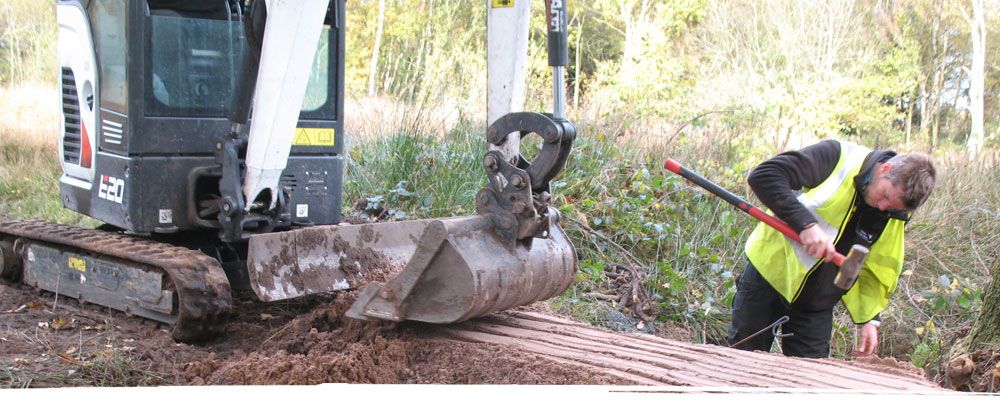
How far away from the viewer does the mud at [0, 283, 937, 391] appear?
3.54 m

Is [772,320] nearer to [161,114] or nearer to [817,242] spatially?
[817,242]

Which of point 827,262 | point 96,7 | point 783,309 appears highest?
point 96,7

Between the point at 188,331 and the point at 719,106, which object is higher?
the point at 719,106

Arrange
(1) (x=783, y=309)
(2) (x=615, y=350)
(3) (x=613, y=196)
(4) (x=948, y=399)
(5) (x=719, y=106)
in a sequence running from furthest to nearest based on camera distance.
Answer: (5) (x=719, y=106), (3) (x=613, y=196), (1) (x=783, y=309), (2) (x=615, y=350), (4) (x=948, y=399)

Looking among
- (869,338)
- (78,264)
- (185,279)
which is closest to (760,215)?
(869,338)

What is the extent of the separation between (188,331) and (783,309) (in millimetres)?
3034

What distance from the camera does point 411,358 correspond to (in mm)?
3920

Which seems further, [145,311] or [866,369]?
[145,311]

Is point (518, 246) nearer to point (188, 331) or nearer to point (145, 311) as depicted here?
point (188, 331)

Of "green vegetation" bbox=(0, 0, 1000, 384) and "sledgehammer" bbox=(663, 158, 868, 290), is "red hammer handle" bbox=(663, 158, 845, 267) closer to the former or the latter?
"sledgehammer" bbox=(663, 158, 868, 290)

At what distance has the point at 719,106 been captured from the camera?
1198 cm

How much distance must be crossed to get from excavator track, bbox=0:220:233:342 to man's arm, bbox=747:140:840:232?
275 cm

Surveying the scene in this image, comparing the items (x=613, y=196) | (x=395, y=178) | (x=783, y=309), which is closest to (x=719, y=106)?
(x=613, y=196)

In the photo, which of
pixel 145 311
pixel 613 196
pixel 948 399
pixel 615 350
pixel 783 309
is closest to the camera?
pixel 948 399
